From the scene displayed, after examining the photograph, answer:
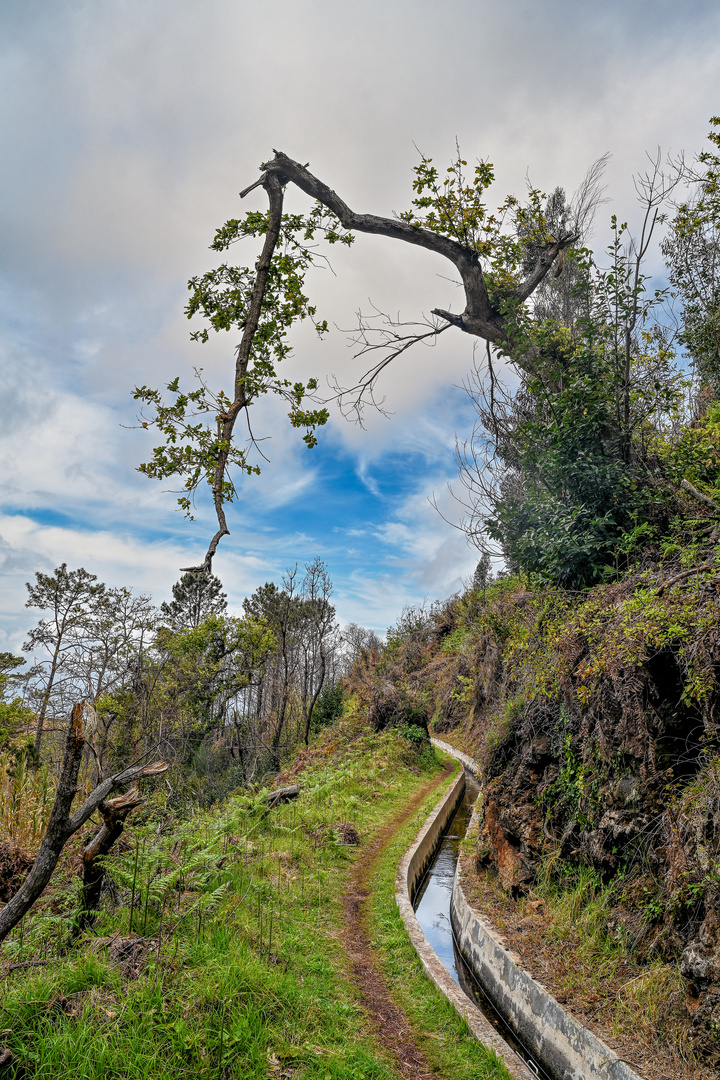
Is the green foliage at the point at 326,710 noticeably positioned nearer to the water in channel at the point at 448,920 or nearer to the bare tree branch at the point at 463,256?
the water in channel at the point at 448,920

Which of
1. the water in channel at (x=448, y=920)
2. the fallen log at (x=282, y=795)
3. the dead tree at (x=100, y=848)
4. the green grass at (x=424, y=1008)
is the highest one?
the dead tree at (x=100, y=848)

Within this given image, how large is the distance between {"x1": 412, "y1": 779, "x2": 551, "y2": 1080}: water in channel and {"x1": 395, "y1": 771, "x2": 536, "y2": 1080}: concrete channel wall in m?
0.17

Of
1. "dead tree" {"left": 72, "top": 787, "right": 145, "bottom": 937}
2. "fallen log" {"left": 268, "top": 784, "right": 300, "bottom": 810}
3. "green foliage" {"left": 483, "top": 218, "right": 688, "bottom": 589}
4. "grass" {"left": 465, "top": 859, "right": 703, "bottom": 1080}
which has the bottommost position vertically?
"grass" {"left": 465, "top": 859, "right": 703, "bottom": 1080}

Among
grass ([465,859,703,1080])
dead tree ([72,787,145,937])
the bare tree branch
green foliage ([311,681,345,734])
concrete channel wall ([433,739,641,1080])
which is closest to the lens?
grass ([465,859,703,1080])

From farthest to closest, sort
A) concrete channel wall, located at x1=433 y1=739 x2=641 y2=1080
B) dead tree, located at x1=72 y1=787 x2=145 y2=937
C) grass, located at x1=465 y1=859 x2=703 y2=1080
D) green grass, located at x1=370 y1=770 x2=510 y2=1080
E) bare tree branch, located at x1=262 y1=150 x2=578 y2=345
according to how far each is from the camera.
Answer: bare tree branch, located at x1=262 y1=150 x2=578 y2=345
dead tree, located at x1=72 y1=787 x2=145 y2=937
green grass, located at x1=370 y1=770 x2=510 y2=1080
concrete channel wall, located at x1=433 y1=739 x2=641 y2=1080
grass, located at x1=465 y1=859 x2=703 y2=1080

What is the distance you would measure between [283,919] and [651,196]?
999 cm

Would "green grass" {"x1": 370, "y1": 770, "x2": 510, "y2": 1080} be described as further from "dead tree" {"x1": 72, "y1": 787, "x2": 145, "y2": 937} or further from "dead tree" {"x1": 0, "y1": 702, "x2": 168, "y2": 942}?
"dead tree" {"x1": 0, "y1": 702, "x2": 168, "y2": 942}

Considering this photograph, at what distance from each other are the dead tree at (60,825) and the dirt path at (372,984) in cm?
308

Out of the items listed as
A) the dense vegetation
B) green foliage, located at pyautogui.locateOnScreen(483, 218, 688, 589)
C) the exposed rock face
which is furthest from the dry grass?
green foliage, located at pyautogui.locateOnScreen(483, 218, 688, 589)

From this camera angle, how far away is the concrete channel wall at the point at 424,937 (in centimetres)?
475

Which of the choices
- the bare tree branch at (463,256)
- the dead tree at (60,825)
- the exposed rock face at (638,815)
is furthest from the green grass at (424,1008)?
the bare tree branch at (463,256)

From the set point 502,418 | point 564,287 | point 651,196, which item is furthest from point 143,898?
point 564,287

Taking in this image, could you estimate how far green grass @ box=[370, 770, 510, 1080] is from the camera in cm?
455

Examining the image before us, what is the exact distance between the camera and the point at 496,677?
17.4m
